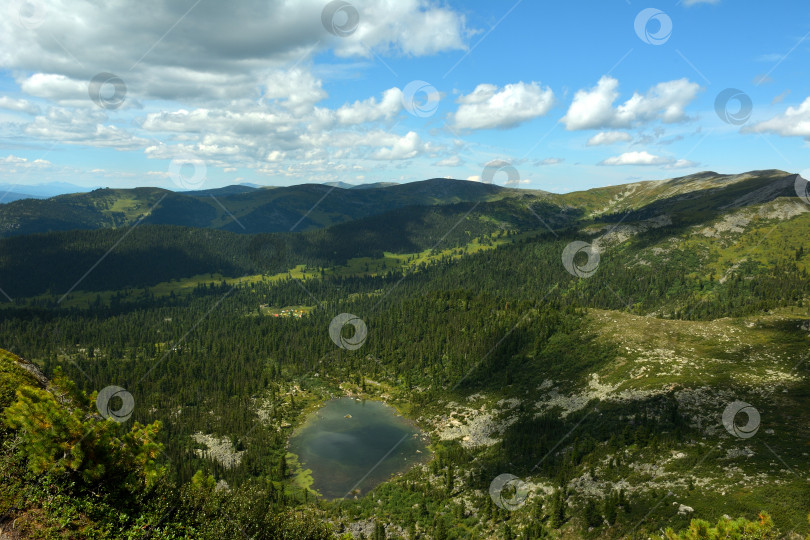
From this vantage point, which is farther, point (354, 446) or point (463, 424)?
point (463, 424)

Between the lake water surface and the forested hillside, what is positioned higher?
the forested hillside

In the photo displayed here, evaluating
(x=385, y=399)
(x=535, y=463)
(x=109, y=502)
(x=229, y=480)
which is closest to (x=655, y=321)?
(x=535, y=463)

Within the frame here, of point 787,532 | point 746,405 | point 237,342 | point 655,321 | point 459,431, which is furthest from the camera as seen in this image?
point 237,342

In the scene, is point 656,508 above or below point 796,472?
below

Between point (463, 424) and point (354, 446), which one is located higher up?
point (463, 424)

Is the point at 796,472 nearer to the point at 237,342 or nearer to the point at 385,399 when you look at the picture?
the point at 385,399

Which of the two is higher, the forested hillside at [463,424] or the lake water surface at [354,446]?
the forested hillside at [463,424]

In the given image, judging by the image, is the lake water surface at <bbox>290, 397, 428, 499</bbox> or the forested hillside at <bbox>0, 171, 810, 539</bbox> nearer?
the forested hillside at <bbox>0, 171, 810, 539</bbox>

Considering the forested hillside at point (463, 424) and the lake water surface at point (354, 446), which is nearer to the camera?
the forested hillside at point (463, 424)
